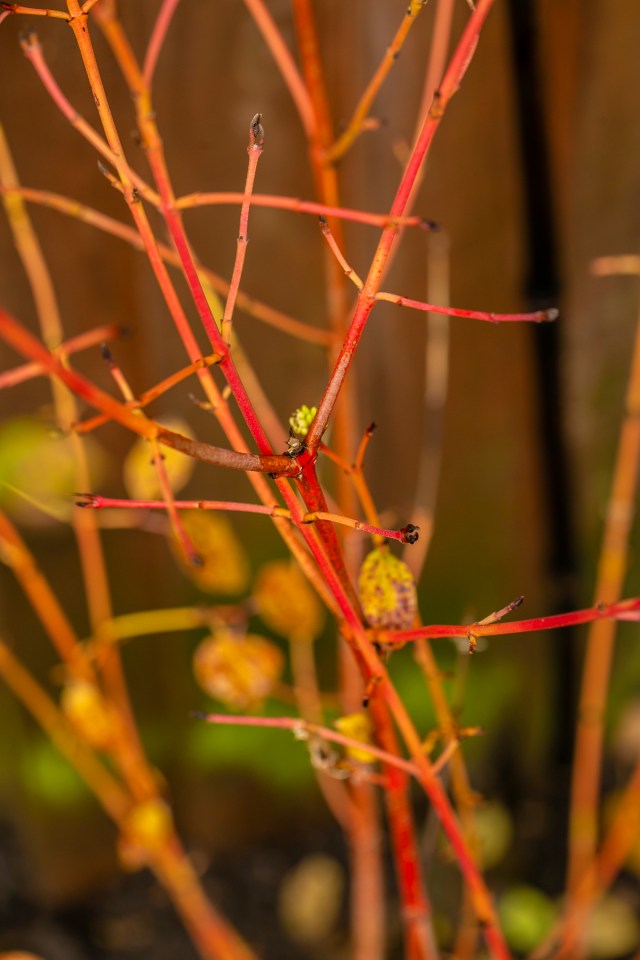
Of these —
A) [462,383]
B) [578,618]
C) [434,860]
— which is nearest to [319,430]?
[578,618]

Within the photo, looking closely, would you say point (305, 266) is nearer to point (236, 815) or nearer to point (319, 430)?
point (319, 430)

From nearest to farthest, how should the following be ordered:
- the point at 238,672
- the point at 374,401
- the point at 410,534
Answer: the point at 410,534 → the point at 238,672 → the point at 374,401

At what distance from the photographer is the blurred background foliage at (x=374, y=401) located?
0.42 m

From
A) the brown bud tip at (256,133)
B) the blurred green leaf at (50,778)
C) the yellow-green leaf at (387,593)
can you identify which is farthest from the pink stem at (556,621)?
the blurred green leaf at (50,778)

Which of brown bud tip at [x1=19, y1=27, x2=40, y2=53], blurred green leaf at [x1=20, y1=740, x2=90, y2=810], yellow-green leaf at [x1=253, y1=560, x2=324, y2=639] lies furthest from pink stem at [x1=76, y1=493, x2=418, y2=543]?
blurred green leaf at [x1=20, y1=740, x2=90, y2=810]

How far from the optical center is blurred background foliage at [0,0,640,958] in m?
0.42

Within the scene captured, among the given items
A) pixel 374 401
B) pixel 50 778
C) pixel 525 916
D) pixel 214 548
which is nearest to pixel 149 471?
pixel 214 548

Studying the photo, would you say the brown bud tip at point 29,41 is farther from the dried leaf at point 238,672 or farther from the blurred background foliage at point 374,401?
the dried leaf at point 238,672

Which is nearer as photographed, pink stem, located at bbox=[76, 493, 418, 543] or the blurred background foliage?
pink stem, located at bbox=[76, 493, 418, 543]

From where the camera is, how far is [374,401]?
52cm

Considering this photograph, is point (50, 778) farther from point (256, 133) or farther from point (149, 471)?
point (256, 133)

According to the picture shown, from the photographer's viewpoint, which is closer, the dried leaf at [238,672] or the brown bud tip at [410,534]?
the brown bud tip at [410,534]

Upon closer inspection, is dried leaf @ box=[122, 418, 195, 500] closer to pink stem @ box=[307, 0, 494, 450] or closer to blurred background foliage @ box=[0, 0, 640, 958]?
blurred background foliage @ box=[0, 0, 640, 958]

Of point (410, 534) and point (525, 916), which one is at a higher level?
point (410, 534)
